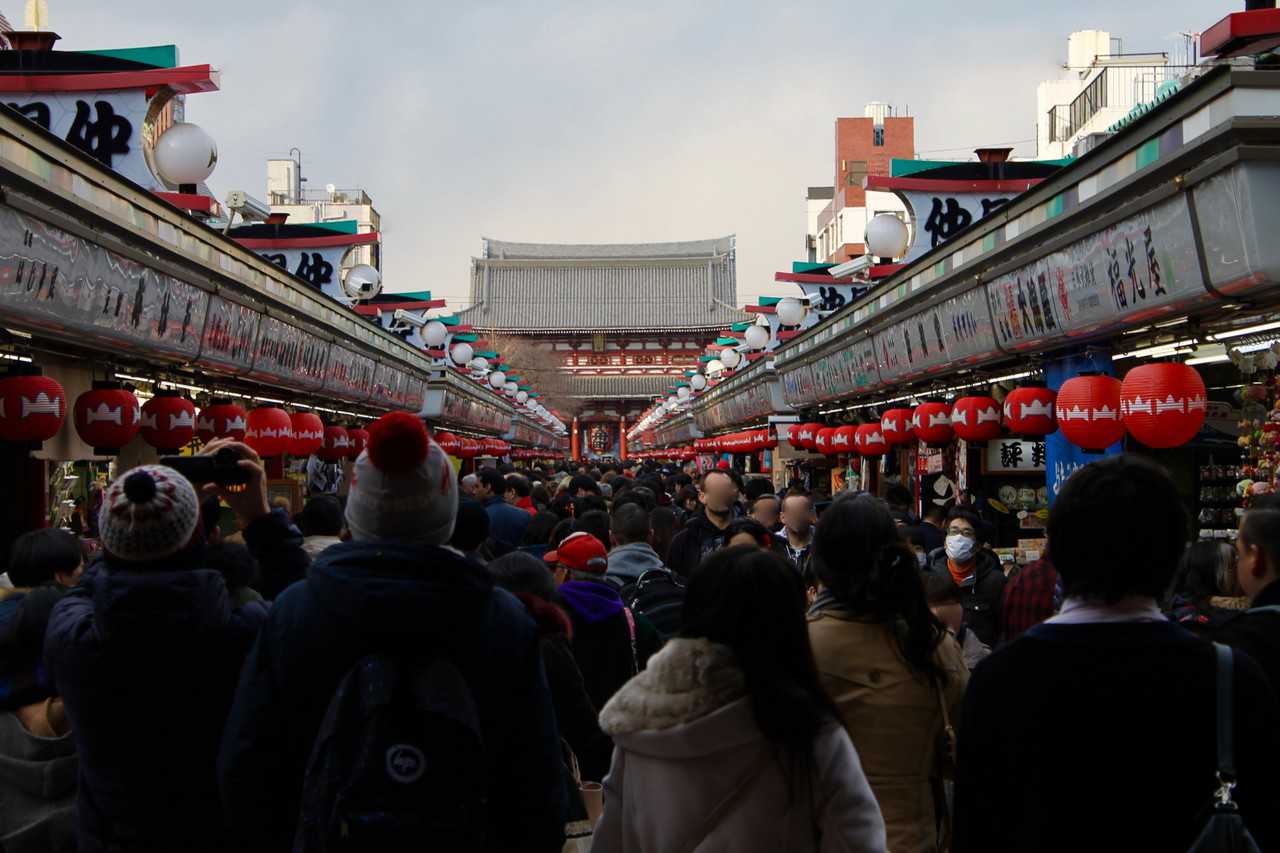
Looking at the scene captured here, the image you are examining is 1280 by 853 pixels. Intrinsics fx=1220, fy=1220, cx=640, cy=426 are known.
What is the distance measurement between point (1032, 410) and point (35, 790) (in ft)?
22.4

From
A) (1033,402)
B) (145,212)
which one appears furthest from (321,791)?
(1033,402)

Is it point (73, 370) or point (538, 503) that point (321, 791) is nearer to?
point (73, 370)

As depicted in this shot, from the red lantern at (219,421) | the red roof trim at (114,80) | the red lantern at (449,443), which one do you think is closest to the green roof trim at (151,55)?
the red roof trim at (114,80)

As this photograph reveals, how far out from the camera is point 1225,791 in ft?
7.95

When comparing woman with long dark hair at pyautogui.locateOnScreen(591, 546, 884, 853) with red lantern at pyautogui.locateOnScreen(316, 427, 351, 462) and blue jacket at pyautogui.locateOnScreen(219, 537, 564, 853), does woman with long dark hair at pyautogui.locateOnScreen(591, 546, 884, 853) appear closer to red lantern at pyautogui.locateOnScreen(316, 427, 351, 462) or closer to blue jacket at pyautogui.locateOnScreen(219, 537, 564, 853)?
blue jacket at pyautogui.locateOnScreen(219, 537, 564, 853)

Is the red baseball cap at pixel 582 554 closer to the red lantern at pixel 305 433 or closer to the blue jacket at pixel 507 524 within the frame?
the blue jacket at pixel 507 524

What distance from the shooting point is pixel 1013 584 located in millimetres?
5625

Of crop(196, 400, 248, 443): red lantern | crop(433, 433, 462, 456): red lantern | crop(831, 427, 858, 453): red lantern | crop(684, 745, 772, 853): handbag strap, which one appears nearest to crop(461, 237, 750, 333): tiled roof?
crop(433, 433, 462, 456): red lantern

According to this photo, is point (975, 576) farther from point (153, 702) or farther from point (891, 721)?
point (153, 702)

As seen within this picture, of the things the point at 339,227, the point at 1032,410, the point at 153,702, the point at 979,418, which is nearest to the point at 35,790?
the point at 153,702

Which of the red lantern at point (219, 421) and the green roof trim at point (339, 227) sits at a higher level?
the green roof trim at point (339, 227)

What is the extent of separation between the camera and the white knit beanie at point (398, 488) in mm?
2844

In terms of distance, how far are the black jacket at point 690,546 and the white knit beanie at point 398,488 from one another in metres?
5.05

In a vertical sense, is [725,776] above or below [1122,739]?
below
